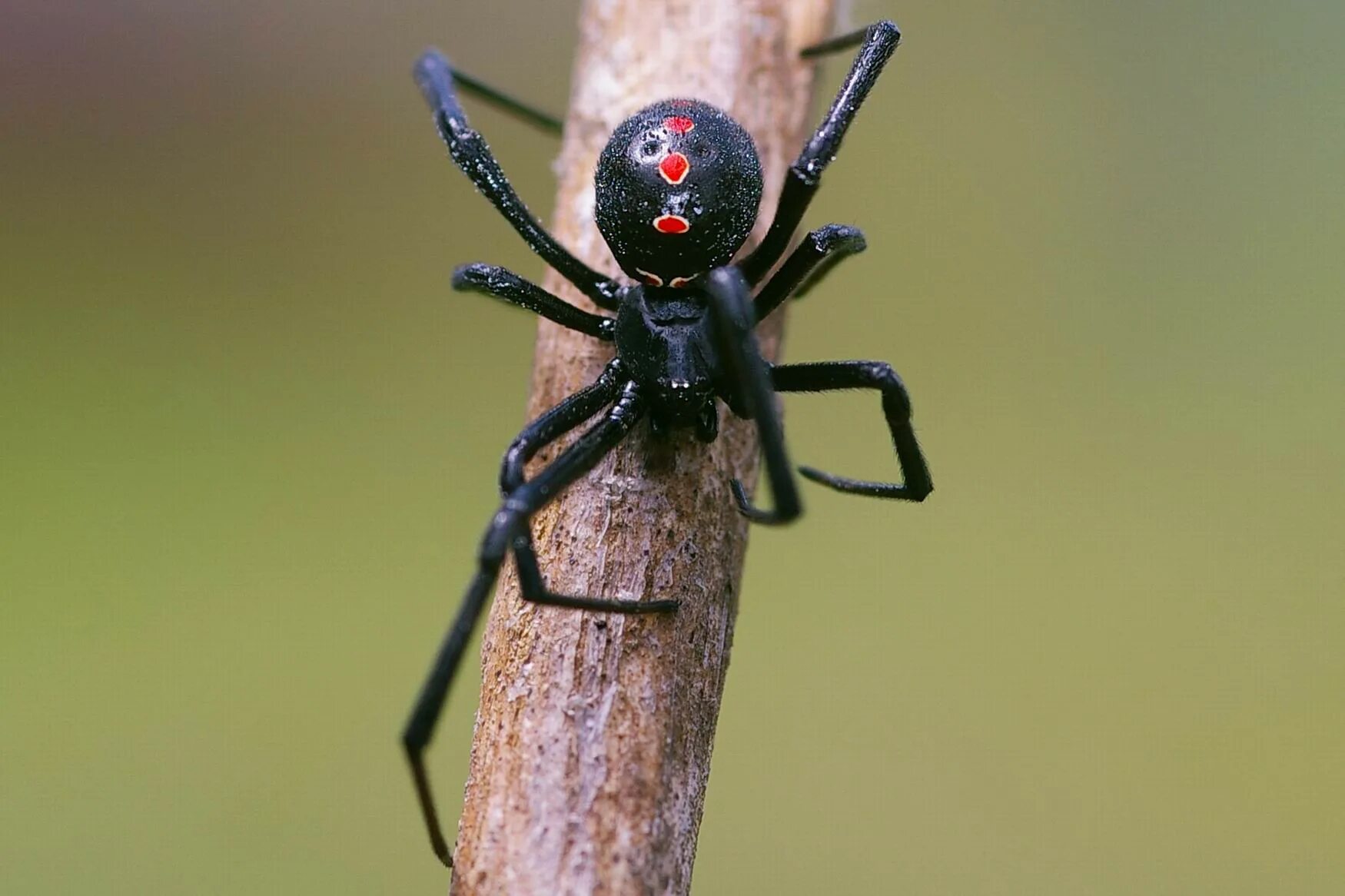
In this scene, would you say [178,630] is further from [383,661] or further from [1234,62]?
[1234,62]

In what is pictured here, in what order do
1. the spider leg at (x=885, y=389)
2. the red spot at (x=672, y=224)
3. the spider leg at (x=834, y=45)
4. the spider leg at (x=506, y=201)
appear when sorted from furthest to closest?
the spider leg at (x=834, y=45), the spider leg at (x=506, y=201), the red spot at (x=672, y=224), the spider leg at (x=885, y=389)

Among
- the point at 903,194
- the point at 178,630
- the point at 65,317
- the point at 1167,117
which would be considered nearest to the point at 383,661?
the point at 178,630

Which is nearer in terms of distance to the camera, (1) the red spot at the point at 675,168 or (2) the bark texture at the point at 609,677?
(2) the bark texture at the point at 609,677

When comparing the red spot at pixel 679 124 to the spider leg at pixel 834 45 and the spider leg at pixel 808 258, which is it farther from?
the spider leg at pixel 834 45

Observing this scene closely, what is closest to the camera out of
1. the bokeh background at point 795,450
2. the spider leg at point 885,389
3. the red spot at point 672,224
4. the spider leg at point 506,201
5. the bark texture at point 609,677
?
the bark texture at point 609,677

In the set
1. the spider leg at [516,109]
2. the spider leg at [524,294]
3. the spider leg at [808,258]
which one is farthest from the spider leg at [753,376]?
the spider leg at [516,109]

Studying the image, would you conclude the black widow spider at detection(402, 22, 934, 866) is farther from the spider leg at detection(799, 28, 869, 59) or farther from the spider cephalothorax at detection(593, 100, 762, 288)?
the spider leg at detection(799, 28, 869, 59)

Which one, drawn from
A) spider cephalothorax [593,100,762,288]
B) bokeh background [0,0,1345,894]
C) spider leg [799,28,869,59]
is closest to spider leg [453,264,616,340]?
spider cephalothorax [593,100,762,288]

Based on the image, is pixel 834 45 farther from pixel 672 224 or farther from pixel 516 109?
pixel 516 109
